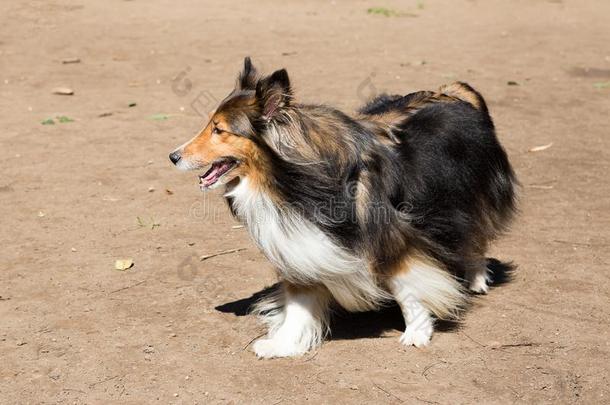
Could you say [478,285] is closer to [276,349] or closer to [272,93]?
[276,349]

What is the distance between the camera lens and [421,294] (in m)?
5.22

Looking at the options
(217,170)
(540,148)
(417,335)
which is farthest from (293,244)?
(540,148)

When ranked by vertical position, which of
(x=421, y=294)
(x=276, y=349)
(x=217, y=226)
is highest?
(x=421, y=294)

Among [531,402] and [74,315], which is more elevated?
[531,402]

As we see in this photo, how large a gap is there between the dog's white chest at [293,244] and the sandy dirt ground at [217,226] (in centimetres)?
54

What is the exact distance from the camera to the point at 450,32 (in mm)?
14258

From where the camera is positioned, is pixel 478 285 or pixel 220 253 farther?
pixel 220 253

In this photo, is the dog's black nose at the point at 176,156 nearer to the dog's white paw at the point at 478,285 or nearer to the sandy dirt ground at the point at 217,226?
the sandy dirt ground at the point at 217,226

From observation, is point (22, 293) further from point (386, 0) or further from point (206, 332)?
point (386, 0)

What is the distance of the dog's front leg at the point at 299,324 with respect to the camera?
5117 millimetres

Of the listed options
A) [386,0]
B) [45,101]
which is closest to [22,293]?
[45,101]

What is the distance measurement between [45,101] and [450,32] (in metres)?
6.73

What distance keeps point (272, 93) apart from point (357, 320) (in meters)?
1.71

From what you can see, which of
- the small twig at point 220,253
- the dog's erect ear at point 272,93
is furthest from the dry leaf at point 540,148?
the dog's erect ear at point 272,93
